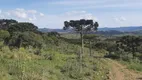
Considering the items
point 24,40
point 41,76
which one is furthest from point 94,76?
point 24,40

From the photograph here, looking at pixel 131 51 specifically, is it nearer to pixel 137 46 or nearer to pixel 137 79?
pixel 137 46

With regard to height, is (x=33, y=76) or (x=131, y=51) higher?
(x=33, y=76)

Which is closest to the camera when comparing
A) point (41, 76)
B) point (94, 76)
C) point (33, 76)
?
point (33, 76)

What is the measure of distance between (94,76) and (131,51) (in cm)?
3563

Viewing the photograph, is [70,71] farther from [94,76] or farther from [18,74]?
[18,74]

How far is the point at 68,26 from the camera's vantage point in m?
41.7

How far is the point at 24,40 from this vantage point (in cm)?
3684

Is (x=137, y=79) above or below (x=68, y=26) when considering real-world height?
below

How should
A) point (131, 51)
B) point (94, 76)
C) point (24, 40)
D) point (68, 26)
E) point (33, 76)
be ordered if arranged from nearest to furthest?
point (33, 76) → point (94, 76) → point (24, 40) → point (68, 26) → point (131, 51)

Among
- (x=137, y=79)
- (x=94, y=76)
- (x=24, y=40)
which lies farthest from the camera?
(x=24, y=40)

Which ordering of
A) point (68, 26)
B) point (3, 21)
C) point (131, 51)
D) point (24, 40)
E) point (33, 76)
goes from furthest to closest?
point (3, 21) → point (131, 51) → point (68, 26) → point (24, 40) → point (33, 76)

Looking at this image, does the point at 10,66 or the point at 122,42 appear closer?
the point at 10,66

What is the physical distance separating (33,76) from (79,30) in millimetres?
29953

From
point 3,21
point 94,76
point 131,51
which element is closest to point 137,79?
point 94,76
